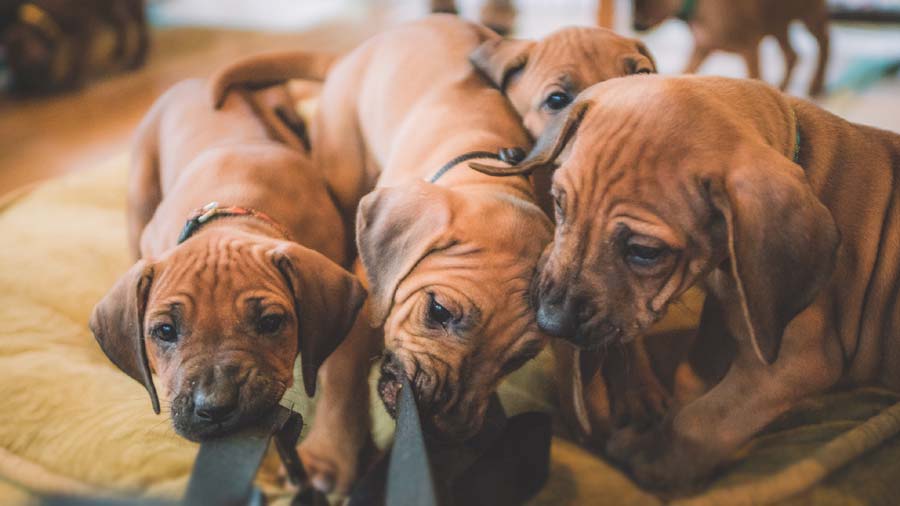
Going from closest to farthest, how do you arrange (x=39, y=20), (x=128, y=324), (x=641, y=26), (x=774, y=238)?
(x=774, y=238)
(x=128, y=324)
(x=641, y=26)
(x=39, y=20)

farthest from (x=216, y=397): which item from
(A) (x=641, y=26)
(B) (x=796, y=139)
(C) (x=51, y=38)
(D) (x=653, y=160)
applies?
(C) (x=51, y=38)

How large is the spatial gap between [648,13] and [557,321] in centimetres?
307

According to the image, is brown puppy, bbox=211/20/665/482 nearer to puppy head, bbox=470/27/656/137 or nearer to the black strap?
puppy head, bbox=470/27/656/137

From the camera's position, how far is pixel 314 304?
2008 millimetres

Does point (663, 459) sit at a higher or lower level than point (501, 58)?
lower

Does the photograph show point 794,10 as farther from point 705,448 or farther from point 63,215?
point 63,215

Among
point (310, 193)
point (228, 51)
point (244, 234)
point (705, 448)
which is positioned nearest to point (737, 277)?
point (705, 448)

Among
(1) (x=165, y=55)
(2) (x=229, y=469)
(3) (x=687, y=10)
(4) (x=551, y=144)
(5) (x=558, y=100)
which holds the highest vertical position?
(4) (x=551, y=144)

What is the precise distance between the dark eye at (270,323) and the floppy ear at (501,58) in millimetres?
1208

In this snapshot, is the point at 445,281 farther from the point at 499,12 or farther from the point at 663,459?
the point at 499,12

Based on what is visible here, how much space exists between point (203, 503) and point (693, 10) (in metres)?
4.28

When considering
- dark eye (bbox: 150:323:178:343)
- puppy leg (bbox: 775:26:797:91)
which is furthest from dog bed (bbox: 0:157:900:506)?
puppy leg (bbox: 775:26:797:91)

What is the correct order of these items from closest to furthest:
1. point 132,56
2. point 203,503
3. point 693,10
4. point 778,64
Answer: point 203,503
point 693,10
point 778,64
point 132,56

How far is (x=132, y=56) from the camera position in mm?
6840
